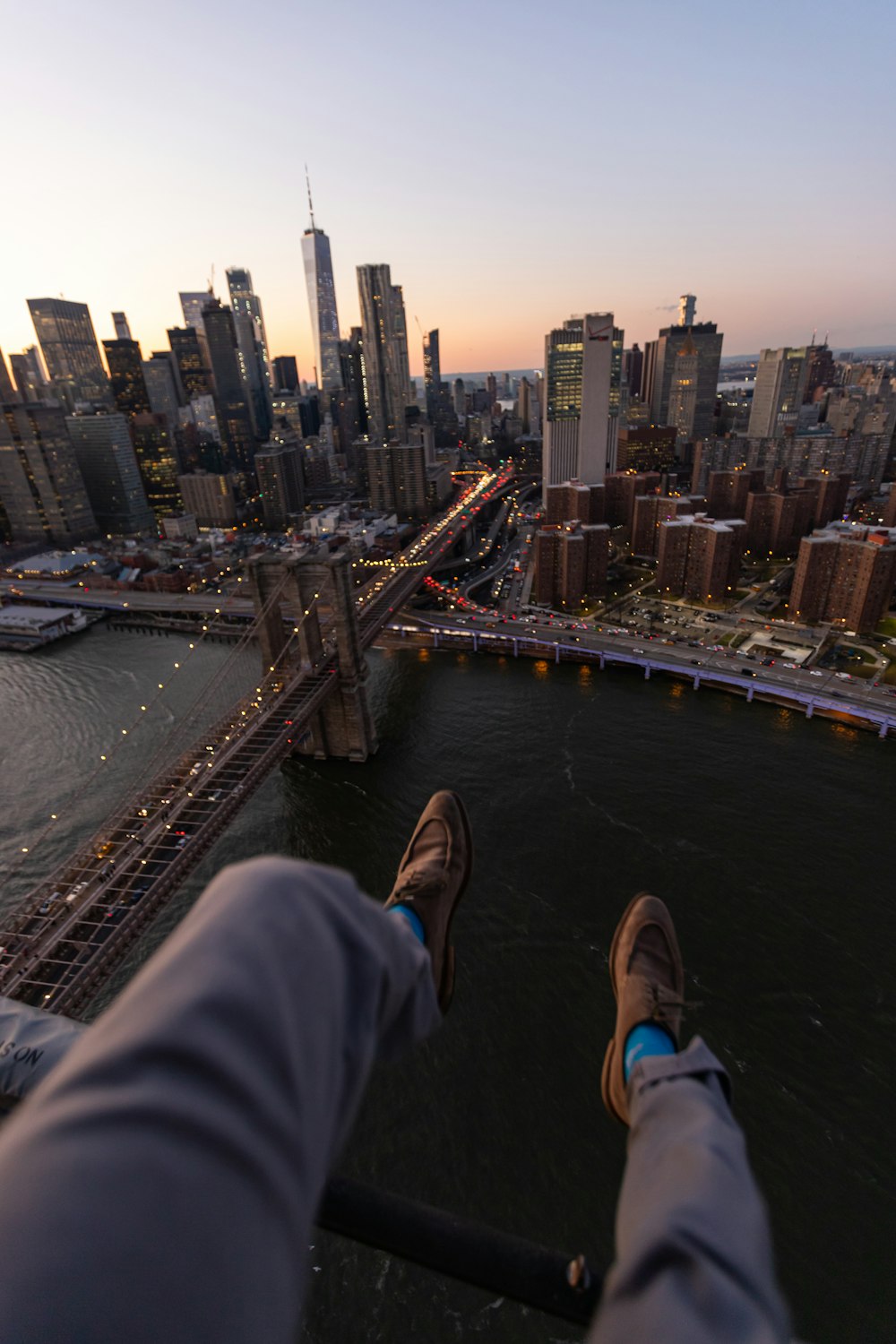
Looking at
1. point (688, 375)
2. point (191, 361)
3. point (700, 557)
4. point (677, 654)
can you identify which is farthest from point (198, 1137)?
point (191, 361)

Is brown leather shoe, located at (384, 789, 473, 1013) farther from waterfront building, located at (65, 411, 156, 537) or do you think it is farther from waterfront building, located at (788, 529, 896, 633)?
waterfront building, located at (65, 411, 156, 537)

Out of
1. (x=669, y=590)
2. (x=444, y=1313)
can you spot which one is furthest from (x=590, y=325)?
(x=444, y=1313)

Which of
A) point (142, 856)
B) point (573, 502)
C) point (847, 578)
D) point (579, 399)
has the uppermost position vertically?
point (579, 399)

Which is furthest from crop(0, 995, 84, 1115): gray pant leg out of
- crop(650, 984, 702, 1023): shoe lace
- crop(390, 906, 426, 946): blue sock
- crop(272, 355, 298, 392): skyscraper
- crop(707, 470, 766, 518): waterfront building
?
crop(272, 355, 298, 392): skyscraper

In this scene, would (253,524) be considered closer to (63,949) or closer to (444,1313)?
(63,949)

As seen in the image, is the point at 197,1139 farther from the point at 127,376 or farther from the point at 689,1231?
the point at 127,376

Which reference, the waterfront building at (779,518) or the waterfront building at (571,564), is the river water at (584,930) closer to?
the waterfront building at (571,564)
